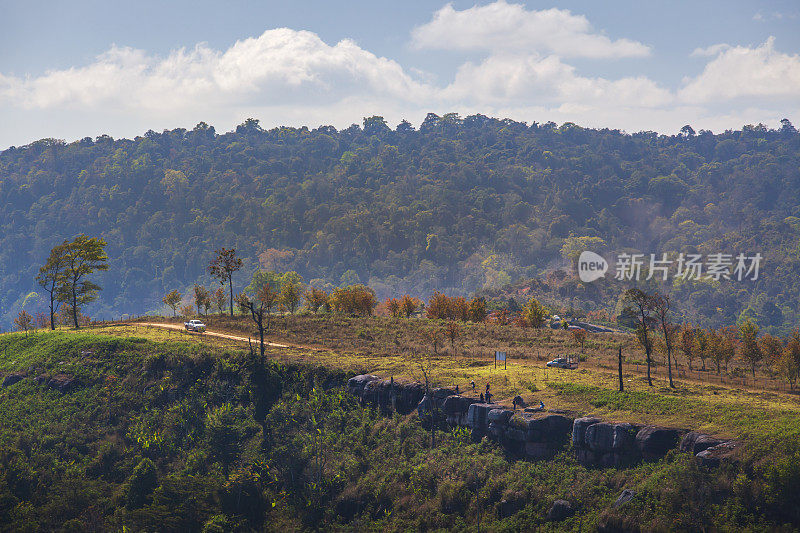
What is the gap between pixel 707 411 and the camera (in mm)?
51625

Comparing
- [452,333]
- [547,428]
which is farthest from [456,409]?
[452,333]

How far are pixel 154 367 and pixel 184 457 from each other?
54.1 ft

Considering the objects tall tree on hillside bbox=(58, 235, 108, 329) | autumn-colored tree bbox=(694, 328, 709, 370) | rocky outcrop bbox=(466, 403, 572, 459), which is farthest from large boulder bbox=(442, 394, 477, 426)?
tall tree on hillside bbox=(58, 235, 108, 329)

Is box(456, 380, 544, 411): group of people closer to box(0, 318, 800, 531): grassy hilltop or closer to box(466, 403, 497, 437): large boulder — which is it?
box(466, 403, 497, 437): large boulder

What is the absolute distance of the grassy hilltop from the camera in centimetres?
4616

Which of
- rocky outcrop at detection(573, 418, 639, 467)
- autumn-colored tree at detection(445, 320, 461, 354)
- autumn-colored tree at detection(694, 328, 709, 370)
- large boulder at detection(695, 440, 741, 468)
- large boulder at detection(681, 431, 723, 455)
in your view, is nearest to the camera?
large boulder at detection(695, 440, 741, 468)

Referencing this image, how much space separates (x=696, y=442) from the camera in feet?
156

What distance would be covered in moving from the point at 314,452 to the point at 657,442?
3197cm

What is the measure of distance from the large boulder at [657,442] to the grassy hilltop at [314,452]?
2.84 feet

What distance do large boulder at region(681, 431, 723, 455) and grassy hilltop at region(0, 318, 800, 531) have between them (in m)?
0.87

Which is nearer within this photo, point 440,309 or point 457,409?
point 457,409

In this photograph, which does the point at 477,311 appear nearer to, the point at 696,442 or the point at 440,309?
the point at 440,309

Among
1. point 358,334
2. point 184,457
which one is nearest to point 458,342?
point 358,334

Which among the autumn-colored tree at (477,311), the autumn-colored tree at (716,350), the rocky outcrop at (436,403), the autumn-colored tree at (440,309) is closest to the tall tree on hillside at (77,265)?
the autumn-colored tree at (440,309)
